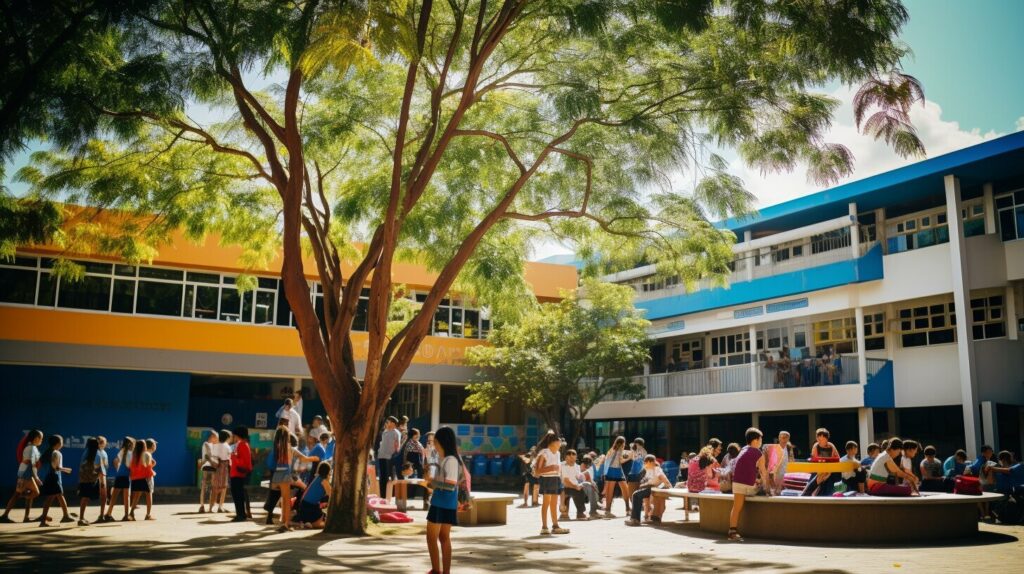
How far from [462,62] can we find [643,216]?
3.82 metres

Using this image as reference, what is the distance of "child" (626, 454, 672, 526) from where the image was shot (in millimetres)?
15797

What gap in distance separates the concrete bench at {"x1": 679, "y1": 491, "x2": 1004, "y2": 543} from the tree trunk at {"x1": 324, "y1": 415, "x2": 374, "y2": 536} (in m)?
5.49

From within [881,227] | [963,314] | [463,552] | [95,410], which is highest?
[881,227]

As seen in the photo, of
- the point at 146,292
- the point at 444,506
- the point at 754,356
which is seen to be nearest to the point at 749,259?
the point at 754,356

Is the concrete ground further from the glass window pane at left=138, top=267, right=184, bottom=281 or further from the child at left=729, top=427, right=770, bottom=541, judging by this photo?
the glass window pane at left=138, top=267, right=184, bottom=281

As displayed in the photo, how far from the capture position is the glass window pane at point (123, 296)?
24766 mm

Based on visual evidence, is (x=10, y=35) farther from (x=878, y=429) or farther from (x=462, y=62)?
(x=878, y=429)

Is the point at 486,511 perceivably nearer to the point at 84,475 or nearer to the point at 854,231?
the point at 84,475

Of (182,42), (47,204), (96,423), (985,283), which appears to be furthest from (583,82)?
(96,423)

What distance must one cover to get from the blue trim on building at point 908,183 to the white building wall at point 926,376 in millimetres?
4485

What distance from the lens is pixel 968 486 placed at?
15.1 meters

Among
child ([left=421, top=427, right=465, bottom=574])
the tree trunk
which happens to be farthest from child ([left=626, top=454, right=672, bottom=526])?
child ([left=421, top=427, right=465, bottom=574])

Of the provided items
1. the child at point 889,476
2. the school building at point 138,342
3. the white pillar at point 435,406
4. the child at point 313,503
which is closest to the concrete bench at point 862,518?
the child at point 889,476

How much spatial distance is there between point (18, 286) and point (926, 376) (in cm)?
2521
